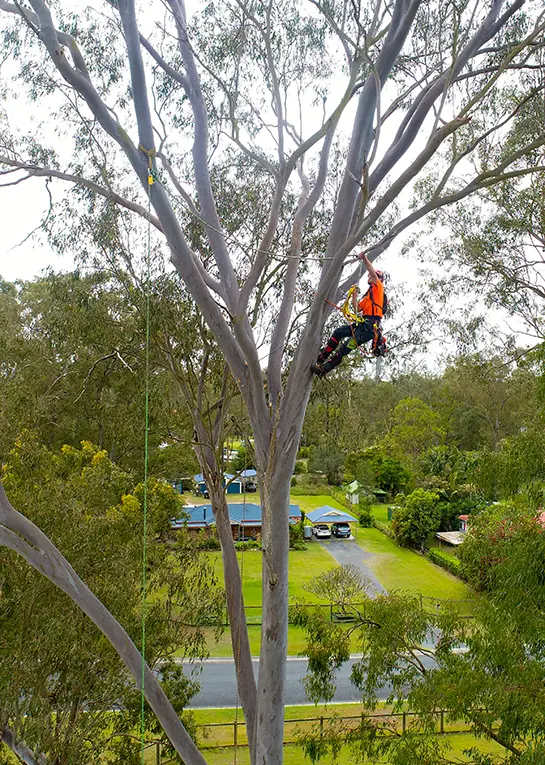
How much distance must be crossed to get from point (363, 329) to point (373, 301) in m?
0.20

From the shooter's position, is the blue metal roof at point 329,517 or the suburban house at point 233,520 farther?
the blue metal roof at point 329,517

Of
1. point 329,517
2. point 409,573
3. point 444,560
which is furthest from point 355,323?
point 329,517

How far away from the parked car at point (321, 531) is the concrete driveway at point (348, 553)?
0.15m

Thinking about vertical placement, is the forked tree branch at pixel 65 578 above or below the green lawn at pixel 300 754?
above

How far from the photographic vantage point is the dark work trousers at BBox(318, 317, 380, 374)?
4.36m

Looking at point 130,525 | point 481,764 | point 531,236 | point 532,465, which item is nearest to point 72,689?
point 130,525

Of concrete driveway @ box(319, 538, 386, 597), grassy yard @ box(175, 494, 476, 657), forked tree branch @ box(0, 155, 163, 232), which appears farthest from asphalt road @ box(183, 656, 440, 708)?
forked tree branch @ box(0, 155, 163, 232)

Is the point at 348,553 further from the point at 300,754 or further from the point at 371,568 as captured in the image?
the point at 300,754

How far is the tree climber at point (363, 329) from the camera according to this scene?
4.28 m

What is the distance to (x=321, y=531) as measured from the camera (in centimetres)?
1900

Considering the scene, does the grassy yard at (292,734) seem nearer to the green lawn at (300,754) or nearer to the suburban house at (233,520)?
the green lawn at (300,754)

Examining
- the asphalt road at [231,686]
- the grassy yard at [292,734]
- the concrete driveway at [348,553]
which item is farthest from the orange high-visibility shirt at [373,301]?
the concrete driveway at [348,553]

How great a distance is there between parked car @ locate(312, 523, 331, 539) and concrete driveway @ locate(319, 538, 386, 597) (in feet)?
0.49

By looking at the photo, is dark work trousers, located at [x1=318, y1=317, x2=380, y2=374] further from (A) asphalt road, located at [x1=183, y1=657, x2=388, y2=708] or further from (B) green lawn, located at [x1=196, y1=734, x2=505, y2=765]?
(A) asphalt road, located at [x1=183, y1=657, x2=388, y2=708]
